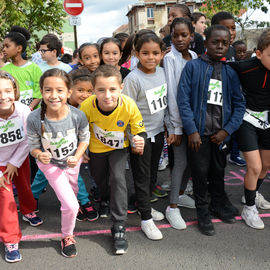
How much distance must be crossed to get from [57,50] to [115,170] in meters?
2.67

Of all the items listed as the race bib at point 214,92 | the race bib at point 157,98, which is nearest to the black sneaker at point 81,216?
the race bib at point 157,98

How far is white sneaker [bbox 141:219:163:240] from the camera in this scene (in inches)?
98.5

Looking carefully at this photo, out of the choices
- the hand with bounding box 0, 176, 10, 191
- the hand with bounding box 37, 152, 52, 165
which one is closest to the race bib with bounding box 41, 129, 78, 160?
the hand with bounding box 37, 152, 52, 165

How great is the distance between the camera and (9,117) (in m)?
2.41

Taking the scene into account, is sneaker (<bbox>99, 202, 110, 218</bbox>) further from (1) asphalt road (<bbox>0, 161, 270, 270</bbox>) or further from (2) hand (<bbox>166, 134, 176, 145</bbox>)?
(2) hand (<bbox>166, 134, 176, 145</bbox>)

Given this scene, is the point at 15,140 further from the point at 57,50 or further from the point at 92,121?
the point at 57,50

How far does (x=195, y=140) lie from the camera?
8.16 ft

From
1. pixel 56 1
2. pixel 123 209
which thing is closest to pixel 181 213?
pixel 123 209

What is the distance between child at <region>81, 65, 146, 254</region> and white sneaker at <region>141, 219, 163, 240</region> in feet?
0.80

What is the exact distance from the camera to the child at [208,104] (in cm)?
246

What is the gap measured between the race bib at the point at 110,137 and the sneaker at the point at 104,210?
927 mm

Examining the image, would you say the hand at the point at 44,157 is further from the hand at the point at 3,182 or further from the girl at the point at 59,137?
the hand at the point at 3,182

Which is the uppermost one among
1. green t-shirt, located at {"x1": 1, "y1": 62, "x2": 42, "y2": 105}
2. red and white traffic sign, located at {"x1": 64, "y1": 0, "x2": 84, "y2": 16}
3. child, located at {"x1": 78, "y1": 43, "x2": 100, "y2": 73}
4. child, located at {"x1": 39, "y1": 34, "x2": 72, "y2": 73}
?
red and white traffic sign, located at {"x1": 64, "y1": 0, "x2": 84, "y2": 16}

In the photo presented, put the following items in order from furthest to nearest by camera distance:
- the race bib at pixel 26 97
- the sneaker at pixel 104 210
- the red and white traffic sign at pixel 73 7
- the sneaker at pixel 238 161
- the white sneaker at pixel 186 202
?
the red and white traffic sign at pixel 73 7, the sneaker at pixel 238 161, the race bib at pixel 26 97, the white sneaker at pixel 186 202, the sneaker at pixel 104 210
